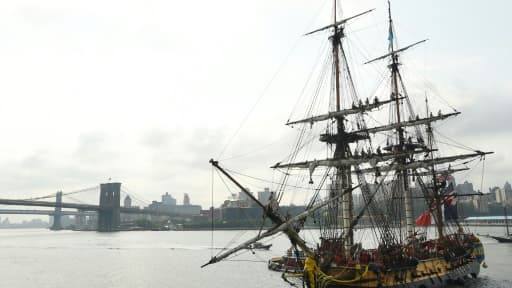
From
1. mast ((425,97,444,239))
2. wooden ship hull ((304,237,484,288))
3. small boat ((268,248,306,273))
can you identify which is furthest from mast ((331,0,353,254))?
mast ((425,97,444,239))

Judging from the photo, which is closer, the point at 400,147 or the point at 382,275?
the point at 382,275

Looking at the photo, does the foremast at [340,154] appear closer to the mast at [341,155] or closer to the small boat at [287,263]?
the mast at [341,155]

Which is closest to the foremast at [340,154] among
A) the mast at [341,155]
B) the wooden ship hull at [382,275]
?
the mast at [341,155]

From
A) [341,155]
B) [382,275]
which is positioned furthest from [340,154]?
[382,275]

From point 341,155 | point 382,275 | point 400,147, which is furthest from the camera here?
point 400,147

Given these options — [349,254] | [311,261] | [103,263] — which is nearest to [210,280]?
[349,254]

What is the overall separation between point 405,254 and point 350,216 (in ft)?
19.4

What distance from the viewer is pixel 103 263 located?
7750 centimetres

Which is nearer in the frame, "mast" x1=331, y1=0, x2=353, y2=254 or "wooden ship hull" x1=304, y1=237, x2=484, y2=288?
"wooden ship hull" x1=304, y1=237, x2=484, y2=288

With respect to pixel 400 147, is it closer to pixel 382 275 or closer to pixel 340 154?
pixel 340 154

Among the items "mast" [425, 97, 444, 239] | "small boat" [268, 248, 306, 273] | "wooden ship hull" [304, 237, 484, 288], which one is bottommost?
"small boat" [268, 248, 306, 273]

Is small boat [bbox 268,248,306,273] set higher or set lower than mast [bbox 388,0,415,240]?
lower

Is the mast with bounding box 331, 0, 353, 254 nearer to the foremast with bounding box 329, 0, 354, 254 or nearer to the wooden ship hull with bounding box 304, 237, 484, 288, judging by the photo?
the foremast with bounding box 329, 0, 354, 254

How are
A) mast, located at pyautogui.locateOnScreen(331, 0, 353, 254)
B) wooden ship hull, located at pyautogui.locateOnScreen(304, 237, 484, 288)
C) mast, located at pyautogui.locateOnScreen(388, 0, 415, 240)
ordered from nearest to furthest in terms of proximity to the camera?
wooden ship hull, located at pyautogui.locateOnScreen(304, 237, 484, 288) < mast, located at pyautogui.locateOnScreen(331, 0, 353, 254) < mast, located at pyautogui.locateOnScreen(388, 0, 415, 240)
